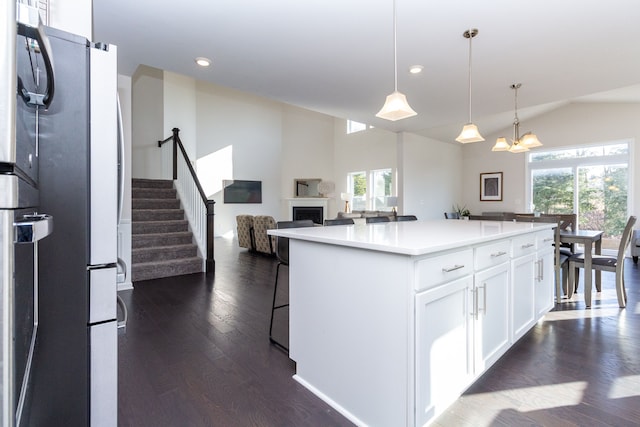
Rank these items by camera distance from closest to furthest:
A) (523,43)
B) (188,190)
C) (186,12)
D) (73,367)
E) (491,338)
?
1. (73,367)
2. (491,338)
3. (186,12)
4. (523,43)
5. (188,190)

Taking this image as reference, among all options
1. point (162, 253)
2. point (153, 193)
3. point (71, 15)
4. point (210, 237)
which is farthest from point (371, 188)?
point (71, 15)

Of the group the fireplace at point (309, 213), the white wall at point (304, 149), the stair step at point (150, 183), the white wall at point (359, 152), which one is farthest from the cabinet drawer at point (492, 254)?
the white wall at point (304, 149)

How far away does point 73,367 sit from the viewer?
1.02 metres

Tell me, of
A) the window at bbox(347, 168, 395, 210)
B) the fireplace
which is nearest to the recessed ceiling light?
the window at bbox(347, 168, 395, 210)

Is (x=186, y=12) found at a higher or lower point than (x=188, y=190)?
higher

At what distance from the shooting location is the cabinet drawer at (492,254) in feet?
5.69

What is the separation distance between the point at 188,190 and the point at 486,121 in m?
6.66

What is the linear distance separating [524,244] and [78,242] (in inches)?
102

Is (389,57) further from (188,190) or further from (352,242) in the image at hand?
(188,190)

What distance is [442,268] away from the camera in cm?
146

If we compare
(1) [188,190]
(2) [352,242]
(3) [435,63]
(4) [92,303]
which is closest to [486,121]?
(3) [435,63]

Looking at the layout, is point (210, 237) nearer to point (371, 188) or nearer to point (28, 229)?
point (28, 229)

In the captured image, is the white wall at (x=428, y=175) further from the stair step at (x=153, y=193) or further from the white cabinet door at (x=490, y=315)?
the white cabinet door at (x=490, y=315)

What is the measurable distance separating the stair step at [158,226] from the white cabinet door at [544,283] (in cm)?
461
